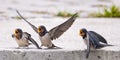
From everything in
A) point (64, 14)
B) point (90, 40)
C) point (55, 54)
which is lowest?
point (64, 14)

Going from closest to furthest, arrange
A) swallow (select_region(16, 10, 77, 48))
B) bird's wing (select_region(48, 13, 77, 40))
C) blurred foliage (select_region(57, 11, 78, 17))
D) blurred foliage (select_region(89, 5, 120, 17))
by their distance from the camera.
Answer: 1. swallow (select_region(16, 10, 77, 48))
2. bird's wing (select_region(48, 13, 77, 40))
3. blurred foliage (select_region(89, 5, 120, 17))
4. blurred foliage (select_region(57, 11, 78, 17))

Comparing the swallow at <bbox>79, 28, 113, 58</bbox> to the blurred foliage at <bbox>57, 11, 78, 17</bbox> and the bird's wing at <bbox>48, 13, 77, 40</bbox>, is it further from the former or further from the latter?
the blurred foliage at <bbox>57, 11, 78, 17</bbox>

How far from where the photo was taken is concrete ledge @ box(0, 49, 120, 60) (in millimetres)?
7711

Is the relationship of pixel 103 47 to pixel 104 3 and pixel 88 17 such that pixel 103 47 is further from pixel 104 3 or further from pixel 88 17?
pixel 104 3

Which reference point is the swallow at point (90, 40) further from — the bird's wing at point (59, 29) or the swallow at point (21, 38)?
the swallow at point (21, 38)

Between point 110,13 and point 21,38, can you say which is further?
point 110,13

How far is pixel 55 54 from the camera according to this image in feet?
25.3

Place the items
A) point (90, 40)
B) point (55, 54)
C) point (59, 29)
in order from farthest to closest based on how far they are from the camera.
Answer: point (59, 29) → point (55, 54) → point (90, 40)

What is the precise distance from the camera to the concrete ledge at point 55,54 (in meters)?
7.71

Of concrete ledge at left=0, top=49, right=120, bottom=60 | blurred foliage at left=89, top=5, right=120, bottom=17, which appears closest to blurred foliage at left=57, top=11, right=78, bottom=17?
blurred foliage at left=89, top=5, right=120, bottom=17

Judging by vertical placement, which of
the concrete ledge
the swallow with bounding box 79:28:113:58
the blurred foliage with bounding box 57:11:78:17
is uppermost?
the swallow with bounding box 79:28:113:58

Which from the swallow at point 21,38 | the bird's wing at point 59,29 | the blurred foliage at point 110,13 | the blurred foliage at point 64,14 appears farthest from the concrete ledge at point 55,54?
the blurred foliage at point 64,14

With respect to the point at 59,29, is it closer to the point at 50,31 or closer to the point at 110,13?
the point at 50,31

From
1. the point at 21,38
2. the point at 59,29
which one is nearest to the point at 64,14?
the point at 59,29
